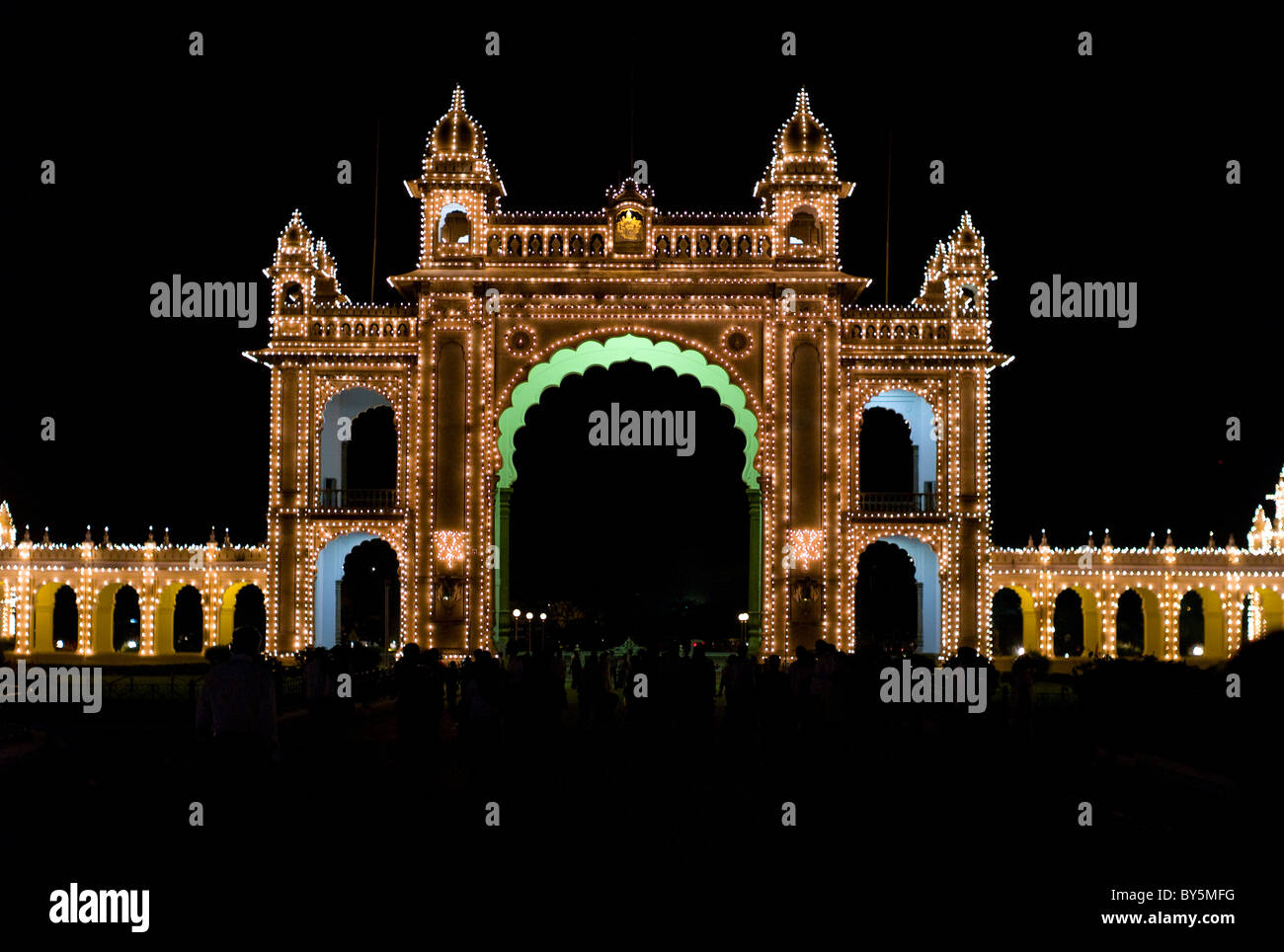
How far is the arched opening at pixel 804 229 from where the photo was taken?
35.7 meters

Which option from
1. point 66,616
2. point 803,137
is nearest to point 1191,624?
point 803,137

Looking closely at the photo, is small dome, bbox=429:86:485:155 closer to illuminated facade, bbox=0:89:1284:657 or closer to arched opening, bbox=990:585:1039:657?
illuminated facade, bbox=0:89:1284:657

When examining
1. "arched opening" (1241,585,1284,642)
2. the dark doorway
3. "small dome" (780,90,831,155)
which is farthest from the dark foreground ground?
the dark doorway

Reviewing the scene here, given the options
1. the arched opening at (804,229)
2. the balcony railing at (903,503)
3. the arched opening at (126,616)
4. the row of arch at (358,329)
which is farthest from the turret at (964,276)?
the arched opening at (126,616)

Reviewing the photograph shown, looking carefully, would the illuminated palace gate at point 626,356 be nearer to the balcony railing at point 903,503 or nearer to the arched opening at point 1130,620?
the balcony railing at point 903,503

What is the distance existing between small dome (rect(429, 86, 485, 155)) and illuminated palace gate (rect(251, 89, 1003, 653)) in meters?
0.06

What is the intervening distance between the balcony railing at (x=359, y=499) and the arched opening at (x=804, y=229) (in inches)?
506

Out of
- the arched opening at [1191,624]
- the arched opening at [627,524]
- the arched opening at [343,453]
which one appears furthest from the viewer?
the arched opening at [1191,624]

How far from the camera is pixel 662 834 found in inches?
443

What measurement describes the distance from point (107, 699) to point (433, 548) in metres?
13.8

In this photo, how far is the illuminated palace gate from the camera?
3509 centimetres
